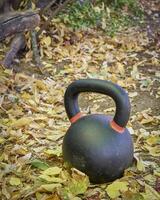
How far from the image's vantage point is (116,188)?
315cm

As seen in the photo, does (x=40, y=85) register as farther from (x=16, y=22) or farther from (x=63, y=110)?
(x=16, y=22)

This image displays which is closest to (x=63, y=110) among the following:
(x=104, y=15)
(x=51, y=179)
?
(x=51, y=179)

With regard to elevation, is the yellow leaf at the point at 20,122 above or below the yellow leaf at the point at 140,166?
above

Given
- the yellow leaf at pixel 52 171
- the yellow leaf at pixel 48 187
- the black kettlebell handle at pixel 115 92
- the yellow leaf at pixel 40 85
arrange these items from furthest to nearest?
1. the yellow leaf at pixel 40 85
2. the yellow leaf at pixel 52 171
3. the black kettlebell handle at pixel 115 92
4. the yellow leaf at pixel 48 187

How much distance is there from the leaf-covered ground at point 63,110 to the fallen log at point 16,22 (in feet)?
2.93

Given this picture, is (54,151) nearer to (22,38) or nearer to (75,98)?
(75,98)

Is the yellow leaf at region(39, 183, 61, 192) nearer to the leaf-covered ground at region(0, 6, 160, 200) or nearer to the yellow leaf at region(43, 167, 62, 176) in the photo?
the leaf-covered ground at region(0, 6, 160, 200)

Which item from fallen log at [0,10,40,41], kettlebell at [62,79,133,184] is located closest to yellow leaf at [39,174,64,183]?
kettlebell at [62,79,133,184]

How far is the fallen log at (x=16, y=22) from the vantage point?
3.69m

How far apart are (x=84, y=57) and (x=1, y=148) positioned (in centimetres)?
292

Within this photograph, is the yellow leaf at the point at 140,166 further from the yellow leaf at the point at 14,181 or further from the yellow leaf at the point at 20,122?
the yellow leaf at the point at 20,122

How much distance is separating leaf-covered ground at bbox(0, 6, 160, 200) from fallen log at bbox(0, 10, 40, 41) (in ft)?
2.93

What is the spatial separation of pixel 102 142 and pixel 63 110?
1585mm

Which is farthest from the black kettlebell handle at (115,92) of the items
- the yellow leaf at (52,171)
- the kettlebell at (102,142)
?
the yellow leaf at (52,171)
